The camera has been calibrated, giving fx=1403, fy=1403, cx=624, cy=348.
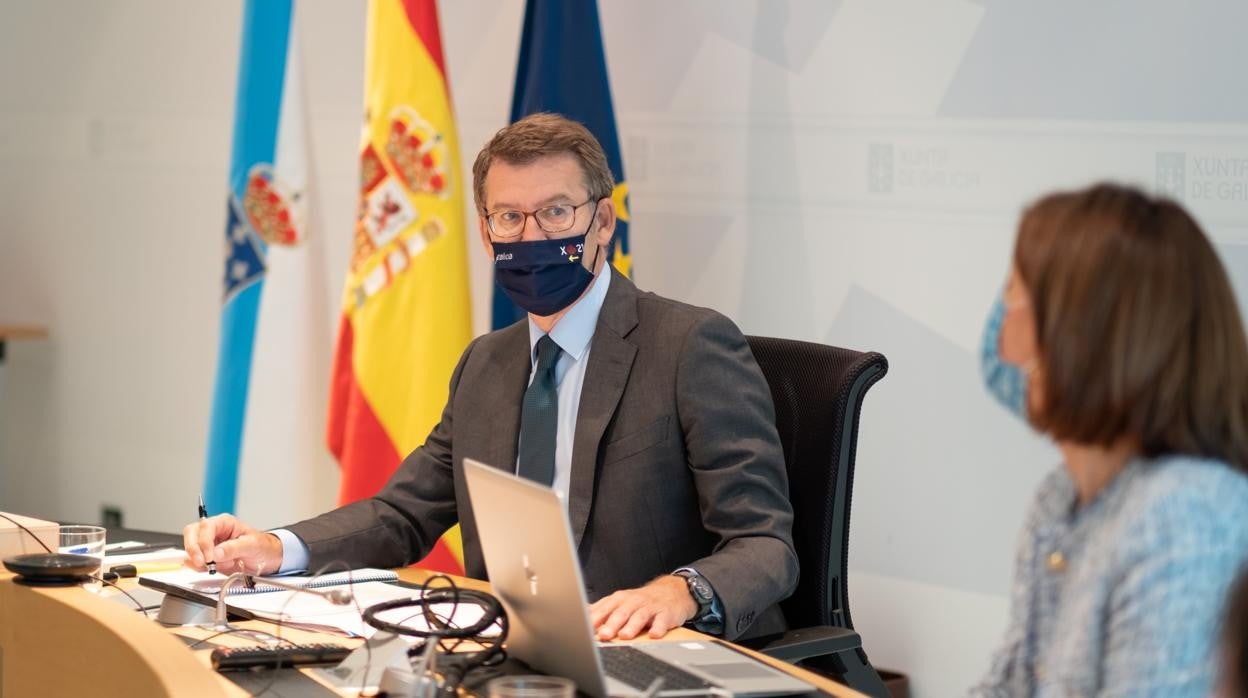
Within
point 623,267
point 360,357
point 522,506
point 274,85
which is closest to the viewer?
point 522,506

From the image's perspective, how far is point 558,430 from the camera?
7.64ft

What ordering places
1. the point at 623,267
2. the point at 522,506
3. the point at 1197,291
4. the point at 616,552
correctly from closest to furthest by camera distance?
the point at 1197,291, the point at 522,506, the point at 616,552, the point at 623,267

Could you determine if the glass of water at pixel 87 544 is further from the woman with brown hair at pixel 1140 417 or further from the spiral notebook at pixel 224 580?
the woman with brown hair at pixel 1140 417

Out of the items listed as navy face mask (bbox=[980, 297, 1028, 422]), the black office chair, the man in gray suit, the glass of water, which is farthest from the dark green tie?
navy face mask (bbox=[980, 297, 1028, 422])

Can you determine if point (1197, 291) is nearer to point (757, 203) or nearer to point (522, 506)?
point (522, 506)

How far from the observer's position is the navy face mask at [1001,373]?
146 cm

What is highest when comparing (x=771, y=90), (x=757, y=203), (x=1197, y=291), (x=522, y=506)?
(x=771, y=90)

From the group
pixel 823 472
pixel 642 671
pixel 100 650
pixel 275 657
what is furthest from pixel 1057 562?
pixel 100 650

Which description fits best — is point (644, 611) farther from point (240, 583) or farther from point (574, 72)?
point (574, 72)

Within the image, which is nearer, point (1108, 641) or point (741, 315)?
point (1108, 641)

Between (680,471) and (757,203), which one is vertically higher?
(757,203)

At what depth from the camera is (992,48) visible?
309cm

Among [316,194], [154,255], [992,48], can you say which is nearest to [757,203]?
[992,48]

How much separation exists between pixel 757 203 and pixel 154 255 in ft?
8.80
